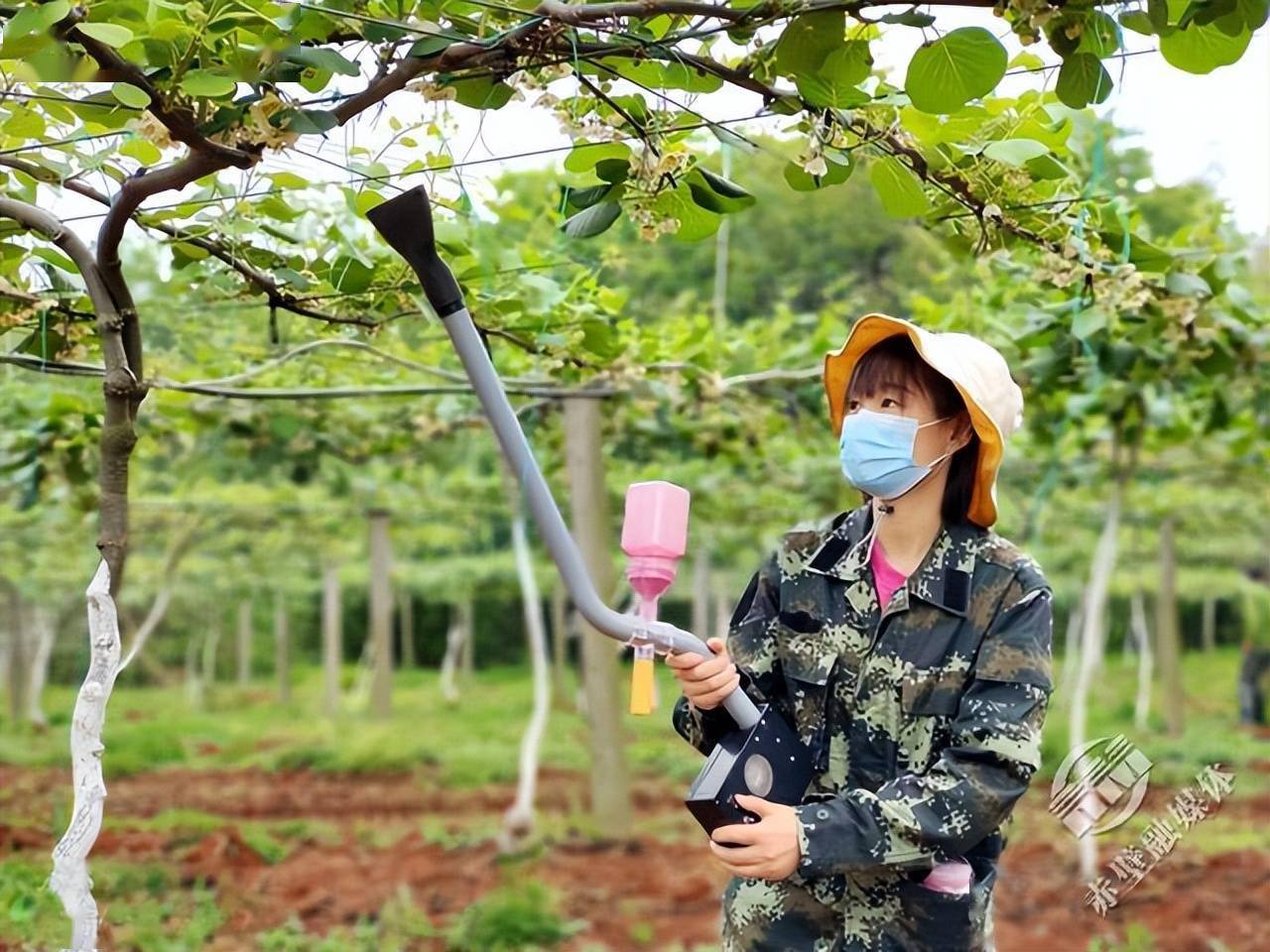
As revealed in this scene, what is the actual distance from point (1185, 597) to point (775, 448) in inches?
541

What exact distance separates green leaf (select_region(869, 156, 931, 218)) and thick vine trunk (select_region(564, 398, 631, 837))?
132 inches

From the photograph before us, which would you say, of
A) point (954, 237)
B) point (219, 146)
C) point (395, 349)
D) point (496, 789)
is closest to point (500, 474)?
point (496, 789)

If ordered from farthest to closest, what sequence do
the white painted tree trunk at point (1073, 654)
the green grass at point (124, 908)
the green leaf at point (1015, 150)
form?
the white painted tree trunk at point (1073, 654)
the green grass at point (124, 908)
the green leaf at point (1015, 150)

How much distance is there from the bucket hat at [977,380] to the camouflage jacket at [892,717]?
7cm

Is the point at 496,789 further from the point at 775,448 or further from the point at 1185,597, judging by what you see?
the point at 1185,597

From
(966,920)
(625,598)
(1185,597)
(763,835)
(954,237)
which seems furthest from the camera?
(1185,597)

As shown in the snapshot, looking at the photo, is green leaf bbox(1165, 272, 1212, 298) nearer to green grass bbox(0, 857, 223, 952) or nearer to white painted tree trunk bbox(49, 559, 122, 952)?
white painted tree trunk bbox(49, 559, 122, 952)

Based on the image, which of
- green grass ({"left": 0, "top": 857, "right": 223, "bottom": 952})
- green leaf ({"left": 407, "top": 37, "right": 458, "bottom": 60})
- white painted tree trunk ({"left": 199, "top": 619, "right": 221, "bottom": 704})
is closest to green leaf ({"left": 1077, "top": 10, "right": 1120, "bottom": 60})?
green leaf ({"left": 407, "top": 37, "right": 458, "bottom": 60})

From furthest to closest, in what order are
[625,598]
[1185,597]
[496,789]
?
[1185,597], [625,598], [496,789]

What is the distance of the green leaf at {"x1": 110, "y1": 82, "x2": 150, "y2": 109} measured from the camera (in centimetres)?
140

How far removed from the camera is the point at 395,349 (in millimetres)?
3193

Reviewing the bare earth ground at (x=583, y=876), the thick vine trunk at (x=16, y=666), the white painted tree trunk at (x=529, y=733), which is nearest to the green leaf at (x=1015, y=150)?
the bare earth ground at (x=583, y=876)

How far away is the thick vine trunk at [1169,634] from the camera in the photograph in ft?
34.1

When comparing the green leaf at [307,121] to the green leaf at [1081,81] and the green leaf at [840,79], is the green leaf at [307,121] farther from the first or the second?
the green leaf at [1081,81]
